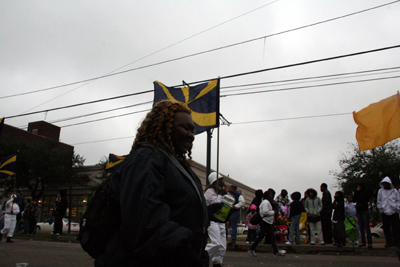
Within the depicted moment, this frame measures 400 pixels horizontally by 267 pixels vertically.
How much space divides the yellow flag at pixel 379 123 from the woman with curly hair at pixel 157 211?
7214 millimetres

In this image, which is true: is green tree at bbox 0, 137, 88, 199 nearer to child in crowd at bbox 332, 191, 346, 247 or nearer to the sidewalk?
the sidewalk

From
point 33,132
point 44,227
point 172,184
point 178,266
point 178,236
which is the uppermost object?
point 33,132

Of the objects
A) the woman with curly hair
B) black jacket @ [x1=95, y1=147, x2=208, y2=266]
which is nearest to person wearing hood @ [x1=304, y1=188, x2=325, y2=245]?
the woman with curly hair

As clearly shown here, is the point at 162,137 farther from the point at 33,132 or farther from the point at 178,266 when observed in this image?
the point at 33,132

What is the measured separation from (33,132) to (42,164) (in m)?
21.6

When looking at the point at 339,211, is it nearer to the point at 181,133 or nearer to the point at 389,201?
the point at 389,201

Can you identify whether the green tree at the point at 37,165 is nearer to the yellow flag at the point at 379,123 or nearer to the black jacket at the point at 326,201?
the black jacket at the point at 326,201

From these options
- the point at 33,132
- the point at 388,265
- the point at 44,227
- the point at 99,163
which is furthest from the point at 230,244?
the point at 33,132

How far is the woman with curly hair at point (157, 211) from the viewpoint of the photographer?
150 cm

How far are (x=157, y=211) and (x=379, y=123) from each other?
25.4 feet

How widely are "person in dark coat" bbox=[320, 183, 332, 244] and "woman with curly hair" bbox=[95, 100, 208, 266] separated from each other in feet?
30.0

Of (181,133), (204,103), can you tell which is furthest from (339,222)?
(181,133)

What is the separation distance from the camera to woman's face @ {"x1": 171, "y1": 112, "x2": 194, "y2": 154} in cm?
210

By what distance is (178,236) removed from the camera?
1512 mm
